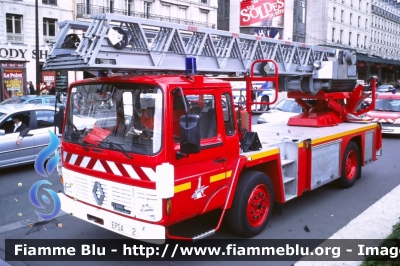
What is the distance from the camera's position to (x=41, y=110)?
32.3 feet

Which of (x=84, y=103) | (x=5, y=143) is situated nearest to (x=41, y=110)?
(x=5, y=143)

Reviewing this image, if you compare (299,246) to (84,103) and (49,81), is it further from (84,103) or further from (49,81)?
(49,81)

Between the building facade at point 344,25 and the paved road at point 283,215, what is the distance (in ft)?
87.4

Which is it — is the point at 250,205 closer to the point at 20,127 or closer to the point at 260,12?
the point at 20,127

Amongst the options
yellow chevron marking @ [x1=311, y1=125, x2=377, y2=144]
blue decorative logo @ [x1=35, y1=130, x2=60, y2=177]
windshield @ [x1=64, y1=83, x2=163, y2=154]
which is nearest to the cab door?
windshield @ [x1=64, y1=83, x2=163, y2=154]

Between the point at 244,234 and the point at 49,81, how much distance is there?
26543 millimetres

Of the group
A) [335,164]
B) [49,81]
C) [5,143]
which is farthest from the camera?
[49,81]

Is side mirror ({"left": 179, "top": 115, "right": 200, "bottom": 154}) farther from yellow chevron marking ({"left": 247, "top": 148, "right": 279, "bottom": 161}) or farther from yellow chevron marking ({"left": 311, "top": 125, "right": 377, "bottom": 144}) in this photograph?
yellow chevron marking ({"left": 311, "top": 125, "right": 377, "bottom": 144})

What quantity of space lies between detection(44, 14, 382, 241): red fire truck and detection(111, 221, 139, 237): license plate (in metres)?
0.01

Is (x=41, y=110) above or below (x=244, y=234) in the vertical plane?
above

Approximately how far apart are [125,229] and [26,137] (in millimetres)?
5737

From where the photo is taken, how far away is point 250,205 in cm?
571

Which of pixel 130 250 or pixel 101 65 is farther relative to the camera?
pixel 130 250

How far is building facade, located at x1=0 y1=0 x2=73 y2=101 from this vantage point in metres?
27.1
